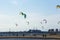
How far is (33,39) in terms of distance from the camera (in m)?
72.6

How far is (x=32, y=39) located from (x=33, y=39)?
1.87ft

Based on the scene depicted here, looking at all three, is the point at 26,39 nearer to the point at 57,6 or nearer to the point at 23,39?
the point at 23,39

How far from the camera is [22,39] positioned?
232ft

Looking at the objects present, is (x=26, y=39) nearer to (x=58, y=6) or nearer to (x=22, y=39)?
(x=22, y=39)

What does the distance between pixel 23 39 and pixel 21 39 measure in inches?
57.7

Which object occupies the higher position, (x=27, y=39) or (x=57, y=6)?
(x=57, y=6)

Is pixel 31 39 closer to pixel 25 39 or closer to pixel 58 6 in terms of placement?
pixel 25 39

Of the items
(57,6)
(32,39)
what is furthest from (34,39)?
(57,6)

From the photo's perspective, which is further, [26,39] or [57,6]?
[26,39]

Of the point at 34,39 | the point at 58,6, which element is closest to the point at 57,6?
the point at 58,6

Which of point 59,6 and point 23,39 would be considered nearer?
point 59,6

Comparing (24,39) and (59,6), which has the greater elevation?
(59,6)

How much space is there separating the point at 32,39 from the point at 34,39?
3.67 feet

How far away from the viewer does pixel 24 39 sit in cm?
7038
